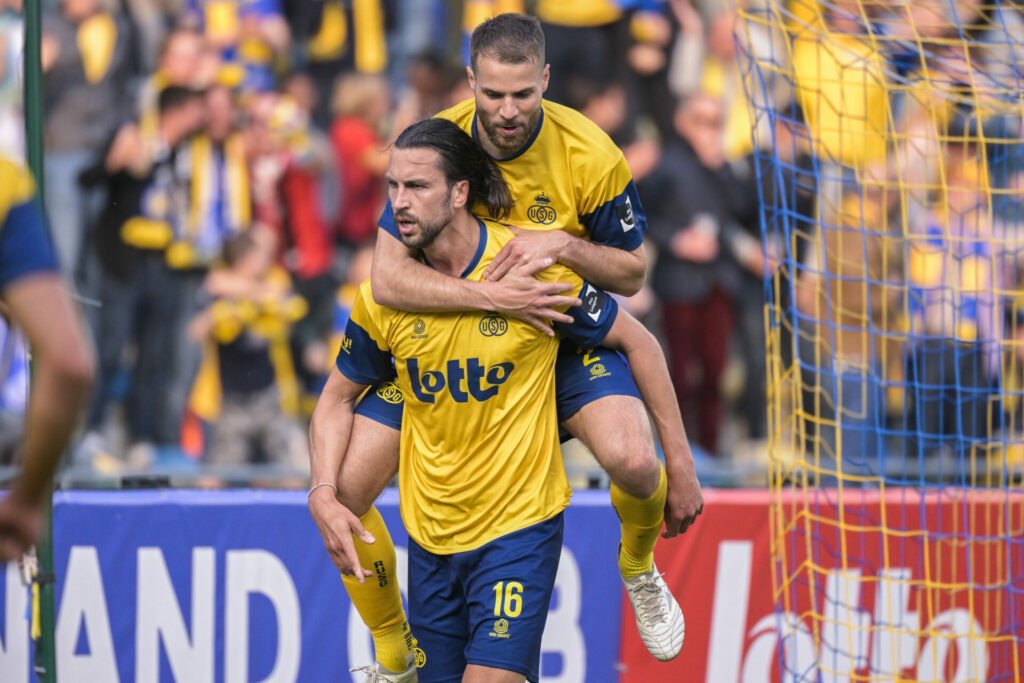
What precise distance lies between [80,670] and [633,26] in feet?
14.8

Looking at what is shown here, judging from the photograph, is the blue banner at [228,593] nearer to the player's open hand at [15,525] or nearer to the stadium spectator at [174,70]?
the stadium spectator at [174,70]

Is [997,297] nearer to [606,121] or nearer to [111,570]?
[606,121]

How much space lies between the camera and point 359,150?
288 inches

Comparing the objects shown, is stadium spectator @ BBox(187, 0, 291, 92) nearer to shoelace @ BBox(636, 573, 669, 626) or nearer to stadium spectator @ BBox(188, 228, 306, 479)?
stadium spectator @ BBox(188, 228, 306, 479)

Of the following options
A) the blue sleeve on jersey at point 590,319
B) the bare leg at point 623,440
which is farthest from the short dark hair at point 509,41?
the bare leg at point 623,440

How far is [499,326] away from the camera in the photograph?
4.33 meters

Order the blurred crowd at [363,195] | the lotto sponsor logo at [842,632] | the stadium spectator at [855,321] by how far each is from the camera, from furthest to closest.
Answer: the blurred crowd at [363,195]
the stadium spectator at [855,321]
the lotto sponsor logo at [842,632]

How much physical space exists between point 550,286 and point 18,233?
73.4 inches

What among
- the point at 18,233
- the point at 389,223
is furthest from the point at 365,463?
the point at 18,233

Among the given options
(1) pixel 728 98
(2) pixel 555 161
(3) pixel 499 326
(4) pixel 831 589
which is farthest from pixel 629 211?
(1) pixel 728 98

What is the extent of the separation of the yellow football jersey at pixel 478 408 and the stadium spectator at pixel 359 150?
9.29 ft

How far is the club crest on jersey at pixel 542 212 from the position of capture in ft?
14.5

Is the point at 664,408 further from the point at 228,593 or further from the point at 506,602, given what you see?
the point at 228,593

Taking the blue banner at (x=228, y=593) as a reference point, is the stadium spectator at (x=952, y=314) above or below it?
above
